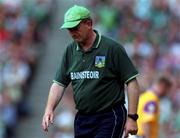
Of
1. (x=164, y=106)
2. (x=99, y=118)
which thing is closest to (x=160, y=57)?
(x=164, y=106)

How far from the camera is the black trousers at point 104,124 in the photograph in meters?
8.84

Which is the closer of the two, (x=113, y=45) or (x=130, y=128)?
(x=130, y=128)

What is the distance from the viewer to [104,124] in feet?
29.0

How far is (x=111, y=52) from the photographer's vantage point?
8.75 m

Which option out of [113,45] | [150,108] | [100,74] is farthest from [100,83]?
[150,108]

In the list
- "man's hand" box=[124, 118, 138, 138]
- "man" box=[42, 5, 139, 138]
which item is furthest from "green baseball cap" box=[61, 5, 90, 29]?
"man's hand" box=[124, 118, 138, 138]

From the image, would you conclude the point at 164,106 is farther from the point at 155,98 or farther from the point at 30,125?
the point at 155,98

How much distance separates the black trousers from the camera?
8836mm

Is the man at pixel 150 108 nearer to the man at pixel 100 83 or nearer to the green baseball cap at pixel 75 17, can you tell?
the man at pixel 100 83

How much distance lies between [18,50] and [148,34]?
108 inches

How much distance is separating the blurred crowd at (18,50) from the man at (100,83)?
7.76m

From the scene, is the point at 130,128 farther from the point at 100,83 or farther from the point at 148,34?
the point at 148,34

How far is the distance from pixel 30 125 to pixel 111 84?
8.96 m

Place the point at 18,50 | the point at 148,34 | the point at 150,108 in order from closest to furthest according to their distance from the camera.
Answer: the point at 150,108 < the point at 148,34 < the point at 18,50
